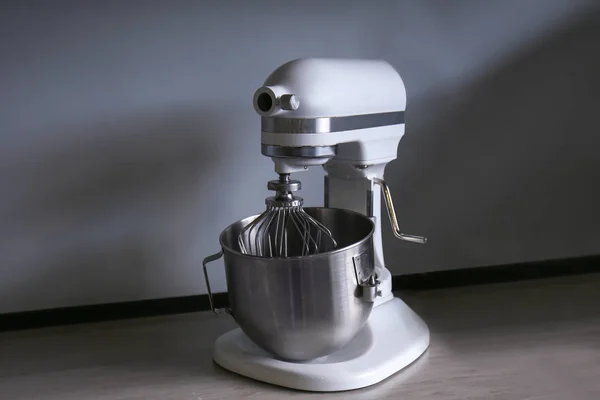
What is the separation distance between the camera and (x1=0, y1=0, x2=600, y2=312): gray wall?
38.2 inches

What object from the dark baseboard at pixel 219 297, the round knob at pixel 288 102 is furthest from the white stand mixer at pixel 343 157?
the dark baseboard at pixel 219 297

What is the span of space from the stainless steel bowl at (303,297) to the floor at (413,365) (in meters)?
0.07

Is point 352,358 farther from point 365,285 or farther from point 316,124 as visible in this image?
point 316,124

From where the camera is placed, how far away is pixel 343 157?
2.88 ft

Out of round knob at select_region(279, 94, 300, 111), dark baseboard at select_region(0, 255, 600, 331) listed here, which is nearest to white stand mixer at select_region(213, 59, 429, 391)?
round knob at select_region(279, 94, 300, 111)

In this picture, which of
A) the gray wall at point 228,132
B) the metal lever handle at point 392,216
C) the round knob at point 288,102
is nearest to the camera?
the round knob at point 288,102

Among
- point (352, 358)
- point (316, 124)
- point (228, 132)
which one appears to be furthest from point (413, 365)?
point (228, 132)

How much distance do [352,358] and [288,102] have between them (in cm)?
34

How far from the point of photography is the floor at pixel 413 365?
2.65ft

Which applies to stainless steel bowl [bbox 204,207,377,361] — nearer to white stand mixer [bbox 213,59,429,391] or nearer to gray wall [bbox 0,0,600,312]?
white stand mixer [bbox 213,59,429,391]

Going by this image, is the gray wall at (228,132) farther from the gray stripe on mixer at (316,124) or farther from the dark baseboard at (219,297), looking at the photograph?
the gray stripe on mixer at (316,124)

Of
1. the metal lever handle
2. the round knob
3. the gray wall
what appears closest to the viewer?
the round knob

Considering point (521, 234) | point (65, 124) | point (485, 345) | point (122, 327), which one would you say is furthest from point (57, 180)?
point (521, 234)

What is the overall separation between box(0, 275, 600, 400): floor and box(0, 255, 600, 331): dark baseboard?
2cm
